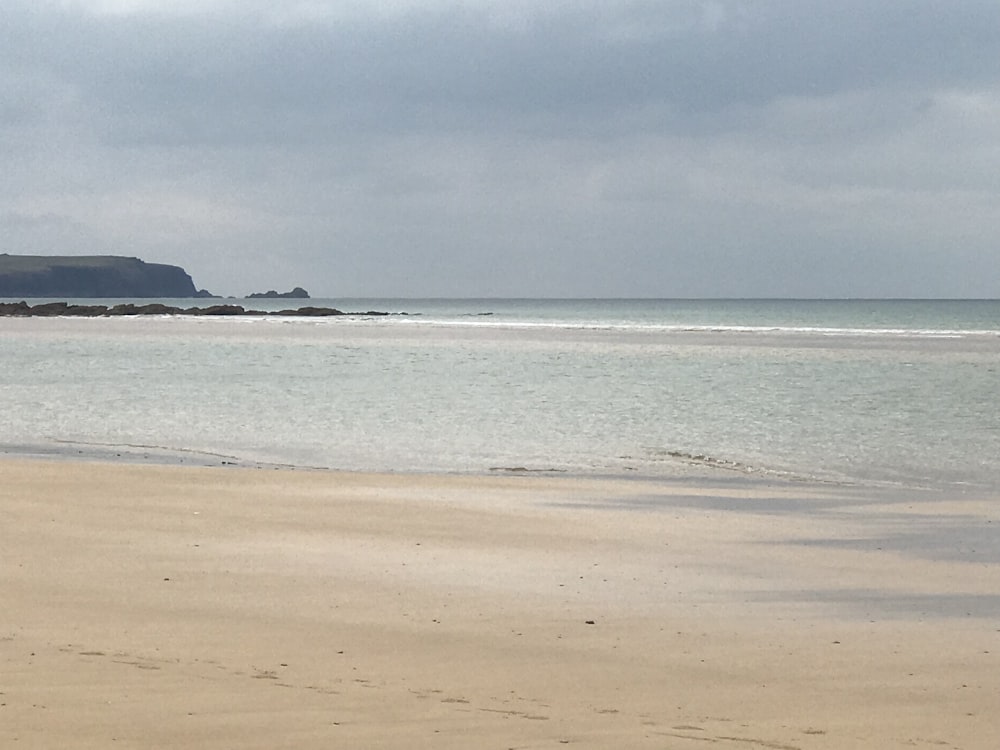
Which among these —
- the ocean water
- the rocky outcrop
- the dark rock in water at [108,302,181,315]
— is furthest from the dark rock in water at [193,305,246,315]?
the ocean water

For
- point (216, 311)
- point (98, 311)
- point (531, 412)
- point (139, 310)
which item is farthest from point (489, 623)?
point (139, 310)

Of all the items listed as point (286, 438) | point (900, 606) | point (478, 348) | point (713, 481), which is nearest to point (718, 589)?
point (900, 606)

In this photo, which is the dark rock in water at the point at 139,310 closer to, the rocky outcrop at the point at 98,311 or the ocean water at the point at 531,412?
the rocky outcrop at the point at 98,311

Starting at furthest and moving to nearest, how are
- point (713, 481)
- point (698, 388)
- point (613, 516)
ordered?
point (698, 388)
point (713, 481)
point (613, 516)

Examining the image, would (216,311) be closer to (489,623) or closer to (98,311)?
(98,311)

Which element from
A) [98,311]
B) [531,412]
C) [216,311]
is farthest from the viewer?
[216,311]

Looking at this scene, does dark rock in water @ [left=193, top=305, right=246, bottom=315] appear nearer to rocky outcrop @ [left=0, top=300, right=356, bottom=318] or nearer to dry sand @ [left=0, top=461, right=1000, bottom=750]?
rocky outcrop @ [left=0, top=300, right=356, bottom=318]

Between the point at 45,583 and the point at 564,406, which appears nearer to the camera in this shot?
the point at 45,583

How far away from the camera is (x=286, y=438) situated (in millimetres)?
25172

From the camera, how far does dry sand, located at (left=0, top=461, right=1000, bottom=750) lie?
6.56m

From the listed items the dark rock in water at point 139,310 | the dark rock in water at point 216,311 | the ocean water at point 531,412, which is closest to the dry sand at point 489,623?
the ocean water at point 531,412

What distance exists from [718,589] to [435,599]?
244 cm

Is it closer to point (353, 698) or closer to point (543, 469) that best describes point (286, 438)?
point (543, 469)

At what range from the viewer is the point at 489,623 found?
29.4 ft
